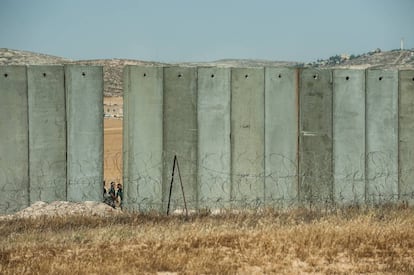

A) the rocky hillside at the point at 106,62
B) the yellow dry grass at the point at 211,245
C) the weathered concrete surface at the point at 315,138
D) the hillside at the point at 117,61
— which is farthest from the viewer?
the hillside at the point at 117,61

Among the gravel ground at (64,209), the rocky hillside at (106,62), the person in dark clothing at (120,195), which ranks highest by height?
the rocky hillside at (106,62)

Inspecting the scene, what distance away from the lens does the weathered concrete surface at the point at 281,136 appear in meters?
11.4

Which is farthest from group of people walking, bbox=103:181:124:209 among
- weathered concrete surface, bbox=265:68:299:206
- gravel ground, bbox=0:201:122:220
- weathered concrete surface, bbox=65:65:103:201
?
weathered concrete surface, bbox=265:68:299:206

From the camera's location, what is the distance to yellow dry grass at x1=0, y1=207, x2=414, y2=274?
7102 mm

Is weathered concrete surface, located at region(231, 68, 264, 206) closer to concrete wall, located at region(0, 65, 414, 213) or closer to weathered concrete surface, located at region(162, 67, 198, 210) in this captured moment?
concrete wall, located at region(0, 65, 414, 213)

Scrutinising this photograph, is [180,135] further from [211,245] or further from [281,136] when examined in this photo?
[211,245]

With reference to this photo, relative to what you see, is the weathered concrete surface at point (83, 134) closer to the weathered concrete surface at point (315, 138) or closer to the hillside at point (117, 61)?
the weathered concrete surface at point (315, 138)

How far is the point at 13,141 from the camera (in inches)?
431

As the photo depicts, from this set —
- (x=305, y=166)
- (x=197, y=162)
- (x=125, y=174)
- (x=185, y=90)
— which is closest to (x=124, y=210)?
(x=125, y=174)

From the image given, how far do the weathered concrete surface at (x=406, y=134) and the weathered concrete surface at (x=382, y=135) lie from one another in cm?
9

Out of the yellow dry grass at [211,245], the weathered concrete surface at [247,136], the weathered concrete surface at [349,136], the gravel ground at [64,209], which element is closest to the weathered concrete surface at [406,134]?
the weathered concrete surface at [349,136]

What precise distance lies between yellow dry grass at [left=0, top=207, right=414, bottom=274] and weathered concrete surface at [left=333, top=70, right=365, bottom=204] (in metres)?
1.70

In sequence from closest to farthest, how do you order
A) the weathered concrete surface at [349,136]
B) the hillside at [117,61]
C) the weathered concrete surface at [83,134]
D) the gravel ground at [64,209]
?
the gravel ground at [64,209]
the weathered concrete surface at [83,134]
the weathered concrete surface at [349,136]
the hillside at [117,61]

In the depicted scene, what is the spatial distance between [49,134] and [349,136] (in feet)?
17.0
